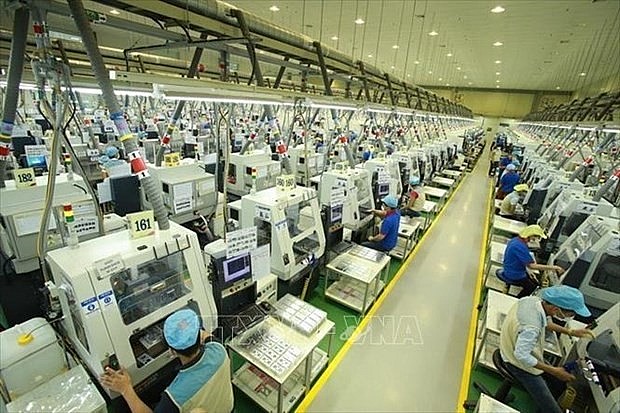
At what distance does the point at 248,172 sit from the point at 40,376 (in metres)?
5.11

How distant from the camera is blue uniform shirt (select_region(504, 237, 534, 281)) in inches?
172

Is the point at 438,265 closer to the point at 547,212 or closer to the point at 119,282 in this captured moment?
the point at 547,212

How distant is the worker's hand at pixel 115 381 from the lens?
75.3 inches

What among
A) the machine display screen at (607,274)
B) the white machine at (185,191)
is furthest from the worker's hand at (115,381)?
the machine display screen at (607,274)

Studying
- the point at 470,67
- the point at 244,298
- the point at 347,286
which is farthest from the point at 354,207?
the point at 470,67

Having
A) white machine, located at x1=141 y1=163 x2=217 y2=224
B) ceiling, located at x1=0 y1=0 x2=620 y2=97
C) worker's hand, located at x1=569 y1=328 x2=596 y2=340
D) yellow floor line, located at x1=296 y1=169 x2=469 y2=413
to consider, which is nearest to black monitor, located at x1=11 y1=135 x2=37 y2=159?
ceiling, located at x1=0 y1=0 x2=620 y2=97

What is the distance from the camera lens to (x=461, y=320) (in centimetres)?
448

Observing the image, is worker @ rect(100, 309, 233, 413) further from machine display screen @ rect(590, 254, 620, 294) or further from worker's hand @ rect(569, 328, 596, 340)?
machine display screen @ rect(590, 254, 620, 294)

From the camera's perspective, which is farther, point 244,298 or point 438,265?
A: point 438,265

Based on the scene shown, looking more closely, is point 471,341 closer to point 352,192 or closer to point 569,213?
point 352,192

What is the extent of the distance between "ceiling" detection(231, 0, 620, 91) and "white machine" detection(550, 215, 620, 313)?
5286 mm

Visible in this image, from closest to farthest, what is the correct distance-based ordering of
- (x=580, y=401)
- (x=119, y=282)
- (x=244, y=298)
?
(x=119, y=282) < (x=580, y=401) < (x=244, y=298)

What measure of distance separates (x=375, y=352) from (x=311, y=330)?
4.32 feet

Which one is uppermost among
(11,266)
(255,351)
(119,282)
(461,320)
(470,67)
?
(470,67)
